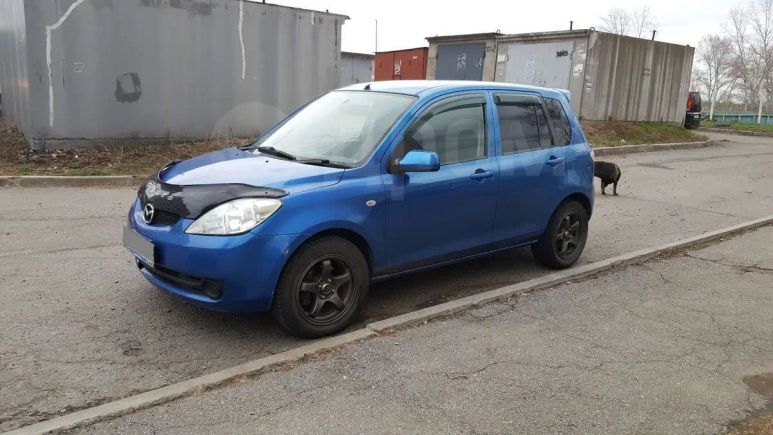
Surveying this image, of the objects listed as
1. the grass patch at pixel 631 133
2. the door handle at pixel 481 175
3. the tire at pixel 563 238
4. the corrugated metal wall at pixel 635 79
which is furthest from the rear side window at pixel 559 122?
the corrugated metal wall at pixel 635 79

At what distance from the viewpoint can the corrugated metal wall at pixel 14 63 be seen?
10609mm

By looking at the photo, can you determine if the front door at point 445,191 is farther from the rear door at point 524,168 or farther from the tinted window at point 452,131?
the rear door at point 524,168

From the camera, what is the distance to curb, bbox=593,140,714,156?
16.7m

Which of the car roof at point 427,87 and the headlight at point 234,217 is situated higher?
the car roof at point 427,87

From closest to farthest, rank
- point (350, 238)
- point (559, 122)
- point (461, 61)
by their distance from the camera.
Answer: point (350, 238) < point (559, 122) < point (461, 61)

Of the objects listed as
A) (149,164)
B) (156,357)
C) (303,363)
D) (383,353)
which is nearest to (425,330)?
(383,353)

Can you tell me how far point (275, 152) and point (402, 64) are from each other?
69.4 feet

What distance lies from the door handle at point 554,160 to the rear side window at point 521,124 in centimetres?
13

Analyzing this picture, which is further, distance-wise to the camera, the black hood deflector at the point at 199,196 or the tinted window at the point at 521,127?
the tinted window at the point at 521,127

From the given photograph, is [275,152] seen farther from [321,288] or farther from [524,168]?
[524,168]

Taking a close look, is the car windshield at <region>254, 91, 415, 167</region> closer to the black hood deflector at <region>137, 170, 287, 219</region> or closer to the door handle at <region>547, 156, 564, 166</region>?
the black hood deflector at <region>137, 170, 287, 219</region>

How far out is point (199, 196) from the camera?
12.2 ft

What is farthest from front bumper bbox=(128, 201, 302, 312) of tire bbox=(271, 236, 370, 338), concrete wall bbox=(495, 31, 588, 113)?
concrete wall bbox=(495, 31, 588, 113)

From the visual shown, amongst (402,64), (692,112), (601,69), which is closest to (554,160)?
(601,69)
